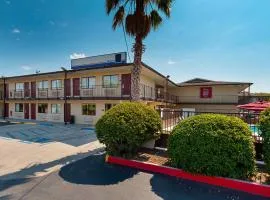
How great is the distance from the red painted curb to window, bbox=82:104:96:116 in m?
14.6

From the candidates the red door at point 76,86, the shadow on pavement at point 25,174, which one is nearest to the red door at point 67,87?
the red door at point 76,86

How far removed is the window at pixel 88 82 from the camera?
22005 millimetres

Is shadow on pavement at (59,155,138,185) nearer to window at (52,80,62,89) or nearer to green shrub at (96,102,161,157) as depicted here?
green shrub at (96,102,161,157)

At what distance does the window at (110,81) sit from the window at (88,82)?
1.52 m

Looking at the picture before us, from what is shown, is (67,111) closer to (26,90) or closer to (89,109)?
(89,109)

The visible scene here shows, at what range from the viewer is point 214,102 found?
3014 cm

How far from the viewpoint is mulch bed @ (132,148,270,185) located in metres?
6.18

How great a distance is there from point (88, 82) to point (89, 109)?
3097mm

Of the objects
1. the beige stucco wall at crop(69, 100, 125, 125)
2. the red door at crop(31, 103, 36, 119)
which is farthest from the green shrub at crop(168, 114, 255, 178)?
the red door at crop(31, 103, 36, 119)

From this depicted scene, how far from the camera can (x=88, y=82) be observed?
879 inches

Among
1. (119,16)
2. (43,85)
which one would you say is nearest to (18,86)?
(43,85)

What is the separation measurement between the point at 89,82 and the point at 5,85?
56.4 ft

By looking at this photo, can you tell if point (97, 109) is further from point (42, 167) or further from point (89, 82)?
point (42, 167)

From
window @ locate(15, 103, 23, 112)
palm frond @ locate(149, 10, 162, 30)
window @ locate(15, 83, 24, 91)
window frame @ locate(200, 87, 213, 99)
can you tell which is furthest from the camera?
window frame @ locate(200, 87, 213, 99)
